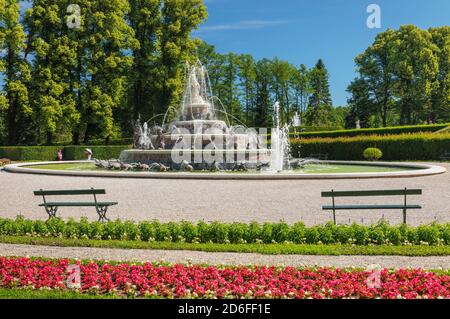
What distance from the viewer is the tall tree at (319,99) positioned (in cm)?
7644

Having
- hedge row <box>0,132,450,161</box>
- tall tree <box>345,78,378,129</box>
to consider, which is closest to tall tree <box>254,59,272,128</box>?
tall tree <box>345,78,378,129</box>

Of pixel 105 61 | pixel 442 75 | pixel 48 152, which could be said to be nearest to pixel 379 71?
pixel 442 75

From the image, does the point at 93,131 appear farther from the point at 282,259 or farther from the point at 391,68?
the point at 282,259

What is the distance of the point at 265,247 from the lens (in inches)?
286

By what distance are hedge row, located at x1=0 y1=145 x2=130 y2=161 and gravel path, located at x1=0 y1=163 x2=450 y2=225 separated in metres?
20.3

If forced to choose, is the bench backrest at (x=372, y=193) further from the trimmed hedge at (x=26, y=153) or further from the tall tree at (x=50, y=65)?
the tall tree at (x=50, y=65)

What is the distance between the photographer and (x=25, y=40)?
41.0 meters

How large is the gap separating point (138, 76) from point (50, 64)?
26.4 feet

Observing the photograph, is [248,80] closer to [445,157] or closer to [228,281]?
[445,157]

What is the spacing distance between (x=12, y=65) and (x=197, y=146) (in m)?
23.8

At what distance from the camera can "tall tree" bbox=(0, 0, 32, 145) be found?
1478 inches

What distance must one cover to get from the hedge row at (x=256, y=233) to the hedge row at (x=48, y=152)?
100 feet

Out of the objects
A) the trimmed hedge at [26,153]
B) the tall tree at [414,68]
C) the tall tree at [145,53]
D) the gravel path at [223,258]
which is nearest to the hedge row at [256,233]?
the gravel path at [223,258]
